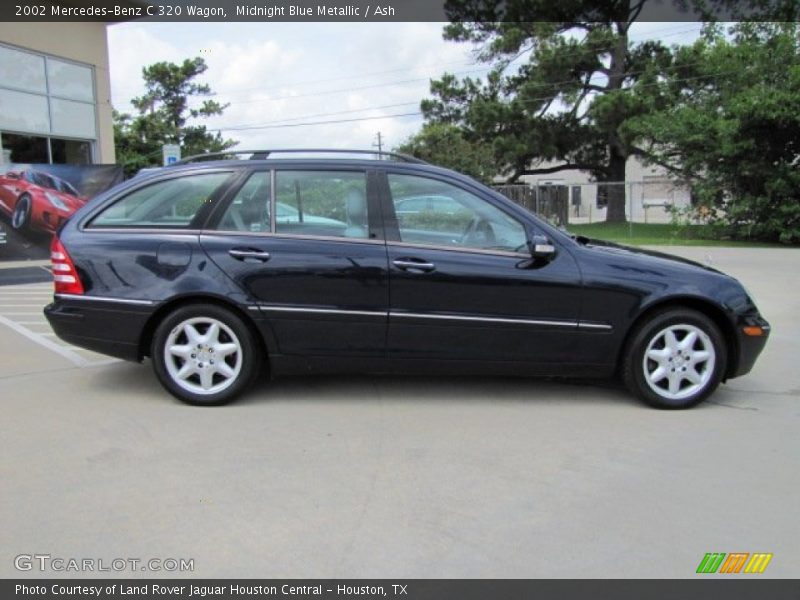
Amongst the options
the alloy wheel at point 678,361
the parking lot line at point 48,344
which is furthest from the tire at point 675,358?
the parking lot line at point 48,344

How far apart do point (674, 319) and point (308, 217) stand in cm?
263

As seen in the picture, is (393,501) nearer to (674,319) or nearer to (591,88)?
(674,319)

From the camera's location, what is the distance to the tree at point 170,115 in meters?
40.2

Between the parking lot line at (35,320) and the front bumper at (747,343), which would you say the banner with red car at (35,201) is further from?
the front bumper at (747,343)

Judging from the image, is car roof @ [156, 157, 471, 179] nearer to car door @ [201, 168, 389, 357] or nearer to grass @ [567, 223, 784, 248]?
car door @ [201, 168, 389, 357]

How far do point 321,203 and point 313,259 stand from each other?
1.44ft

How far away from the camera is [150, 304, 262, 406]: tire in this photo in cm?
464

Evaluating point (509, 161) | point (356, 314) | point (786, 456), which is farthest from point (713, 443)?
point (509, 161)

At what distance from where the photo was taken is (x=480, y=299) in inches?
180

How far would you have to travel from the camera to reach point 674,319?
4.60 metres

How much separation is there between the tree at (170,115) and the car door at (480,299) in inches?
1539

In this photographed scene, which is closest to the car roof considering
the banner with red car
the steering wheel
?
the steering wheel

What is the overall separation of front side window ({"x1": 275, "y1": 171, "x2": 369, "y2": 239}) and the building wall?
1455 cm

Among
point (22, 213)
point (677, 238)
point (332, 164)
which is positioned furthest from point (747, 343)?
point (677, 238)
